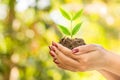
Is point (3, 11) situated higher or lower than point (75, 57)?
higher

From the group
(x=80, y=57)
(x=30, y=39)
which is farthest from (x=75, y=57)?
(x=30, y=39)

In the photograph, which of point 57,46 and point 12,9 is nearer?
point 57,46

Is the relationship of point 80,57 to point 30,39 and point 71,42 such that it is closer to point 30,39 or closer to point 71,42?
point 71,42

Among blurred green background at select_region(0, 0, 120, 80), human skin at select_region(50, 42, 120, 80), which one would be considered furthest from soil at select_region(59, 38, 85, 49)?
blurred green background at select_region(0, 0, 120, 80)

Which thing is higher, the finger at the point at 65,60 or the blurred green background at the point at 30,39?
the blurred green background at the point at 30,39

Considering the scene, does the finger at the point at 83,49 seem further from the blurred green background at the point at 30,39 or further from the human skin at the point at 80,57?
the blurred green background at the point at 30,39

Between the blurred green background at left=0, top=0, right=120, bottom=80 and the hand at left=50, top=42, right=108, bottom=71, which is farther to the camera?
the blurred green background at left=0, top=0, right=120, bottom=80

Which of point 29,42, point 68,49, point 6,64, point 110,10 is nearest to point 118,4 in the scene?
point 110,10

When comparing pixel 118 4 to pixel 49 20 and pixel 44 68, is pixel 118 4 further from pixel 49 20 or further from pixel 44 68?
pixel 44 68

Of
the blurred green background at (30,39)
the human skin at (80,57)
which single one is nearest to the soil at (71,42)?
the human skin at (80,57)

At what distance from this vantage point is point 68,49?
2.25 feet

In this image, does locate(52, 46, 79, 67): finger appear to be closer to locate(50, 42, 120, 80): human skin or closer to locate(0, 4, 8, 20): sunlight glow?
locate(50, 42, 120, 80): human skin

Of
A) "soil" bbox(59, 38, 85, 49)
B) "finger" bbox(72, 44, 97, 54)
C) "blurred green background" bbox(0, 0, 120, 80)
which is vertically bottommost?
"finger" bbox(72, 44, 97, 54)

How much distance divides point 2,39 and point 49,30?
0.92ft
